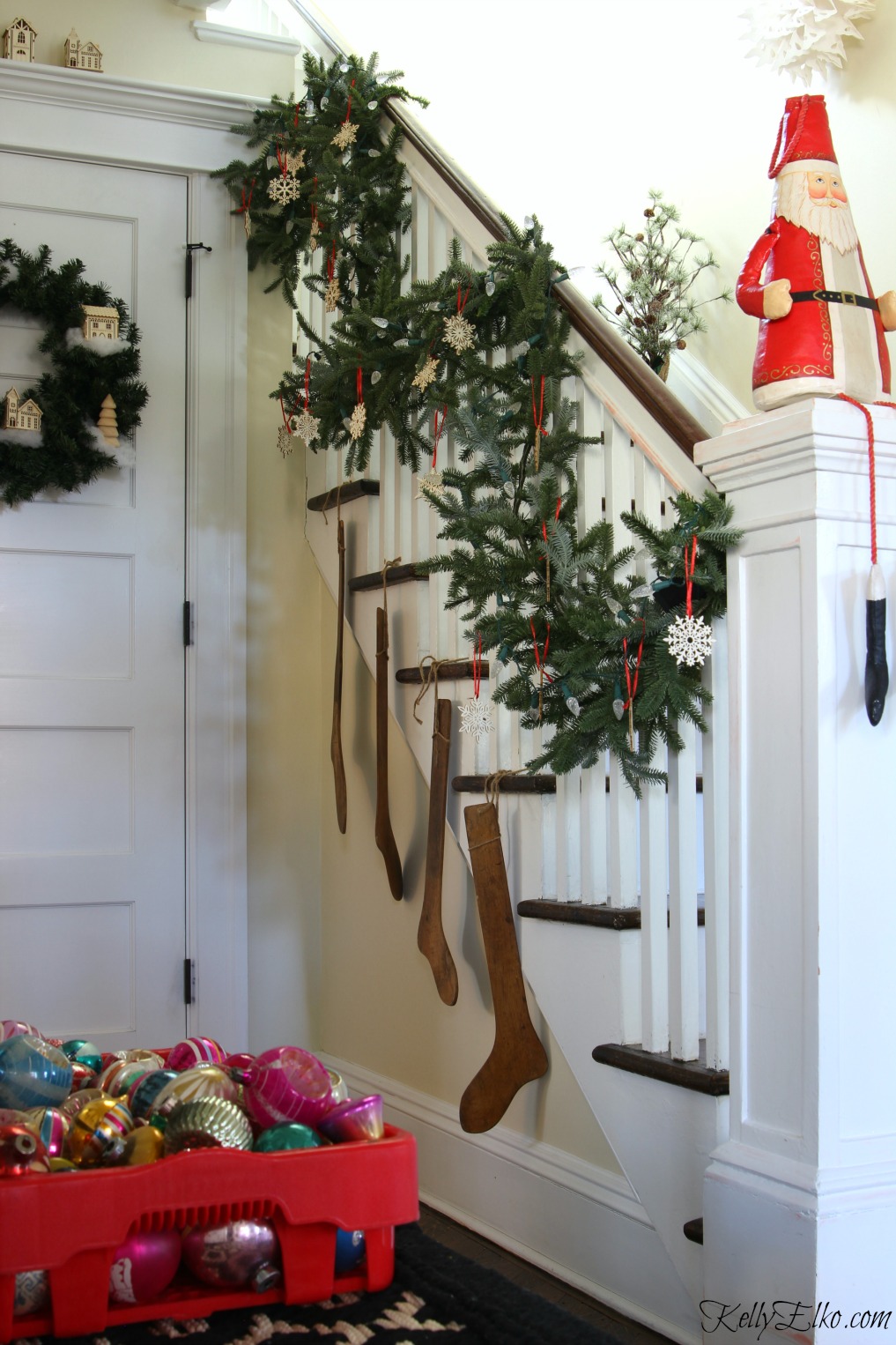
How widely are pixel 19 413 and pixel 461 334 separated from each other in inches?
53.4

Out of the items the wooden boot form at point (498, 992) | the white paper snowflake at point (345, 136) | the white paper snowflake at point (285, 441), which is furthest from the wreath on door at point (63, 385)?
the wooden boot form at point (498, 992)

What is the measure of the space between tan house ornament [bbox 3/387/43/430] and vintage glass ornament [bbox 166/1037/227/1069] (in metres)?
2.29

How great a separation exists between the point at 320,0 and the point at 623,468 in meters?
3.19

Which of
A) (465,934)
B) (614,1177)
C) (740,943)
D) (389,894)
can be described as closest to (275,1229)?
(740,943)

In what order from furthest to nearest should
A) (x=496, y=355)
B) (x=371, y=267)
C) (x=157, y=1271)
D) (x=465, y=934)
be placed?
(x=371, y=267), (x=465, y=934), (x=496, y=355), (x=157, y=1271)

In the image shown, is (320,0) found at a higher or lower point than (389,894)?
higher

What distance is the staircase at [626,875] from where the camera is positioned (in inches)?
72.7

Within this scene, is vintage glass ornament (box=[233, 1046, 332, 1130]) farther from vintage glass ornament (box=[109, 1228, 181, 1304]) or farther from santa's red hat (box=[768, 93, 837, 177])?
santa's red hat (box=[768, 93, 837, 177])

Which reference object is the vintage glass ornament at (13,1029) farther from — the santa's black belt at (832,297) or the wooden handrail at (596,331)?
the santa's black belt at (832,297)

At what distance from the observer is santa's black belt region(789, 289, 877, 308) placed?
172 centimetres

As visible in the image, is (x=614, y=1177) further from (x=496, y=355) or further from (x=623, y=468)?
(x=496, y=355)

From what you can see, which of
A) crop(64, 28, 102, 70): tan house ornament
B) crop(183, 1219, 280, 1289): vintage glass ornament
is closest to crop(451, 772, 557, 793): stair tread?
crop(183, 1219, 280, 1289): vintage glass ornament

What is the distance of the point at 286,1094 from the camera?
3.29 ft

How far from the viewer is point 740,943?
1.68m
